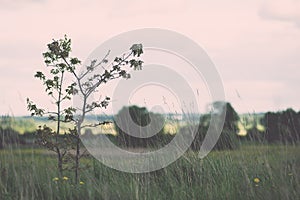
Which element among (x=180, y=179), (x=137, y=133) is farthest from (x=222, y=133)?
(x=180, y=179)

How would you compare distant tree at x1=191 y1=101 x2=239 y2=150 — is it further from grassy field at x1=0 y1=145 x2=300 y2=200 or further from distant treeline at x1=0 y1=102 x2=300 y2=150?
grassy field at x1=0 y1=145 x2=300 y2=200

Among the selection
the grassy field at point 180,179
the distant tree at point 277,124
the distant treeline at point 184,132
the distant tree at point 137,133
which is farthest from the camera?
the distant tree at point 277,124

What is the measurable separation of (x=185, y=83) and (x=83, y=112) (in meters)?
1.29

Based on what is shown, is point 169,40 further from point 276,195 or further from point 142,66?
point 276,195

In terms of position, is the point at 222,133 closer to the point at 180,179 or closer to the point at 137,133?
the point at 137,133

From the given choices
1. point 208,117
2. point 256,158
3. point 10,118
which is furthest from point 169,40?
point 10,118

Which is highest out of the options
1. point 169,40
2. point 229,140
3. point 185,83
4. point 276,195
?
point 169,40

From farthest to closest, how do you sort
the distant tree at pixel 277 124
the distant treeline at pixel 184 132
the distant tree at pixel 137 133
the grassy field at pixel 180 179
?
the distant tree at pixel 277 124 → the distant tree at pixel 137 133 → the distant treeline at pixel 184 132 → the grassy field at pixel 180 179

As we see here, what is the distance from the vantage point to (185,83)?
538 cm

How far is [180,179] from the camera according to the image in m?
4.69

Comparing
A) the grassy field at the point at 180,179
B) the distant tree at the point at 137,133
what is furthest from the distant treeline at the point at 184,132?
the grassy field at the point at 180,179

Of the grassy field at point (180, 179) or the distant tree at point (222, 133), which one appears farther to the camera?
the distant tree at point (222, 133)

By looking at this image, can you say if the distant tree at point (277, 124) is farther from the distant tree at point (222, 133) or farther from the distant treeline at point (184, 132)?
the distant tree at point (222, 133)

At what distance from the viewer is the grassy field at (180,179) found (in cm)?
403
